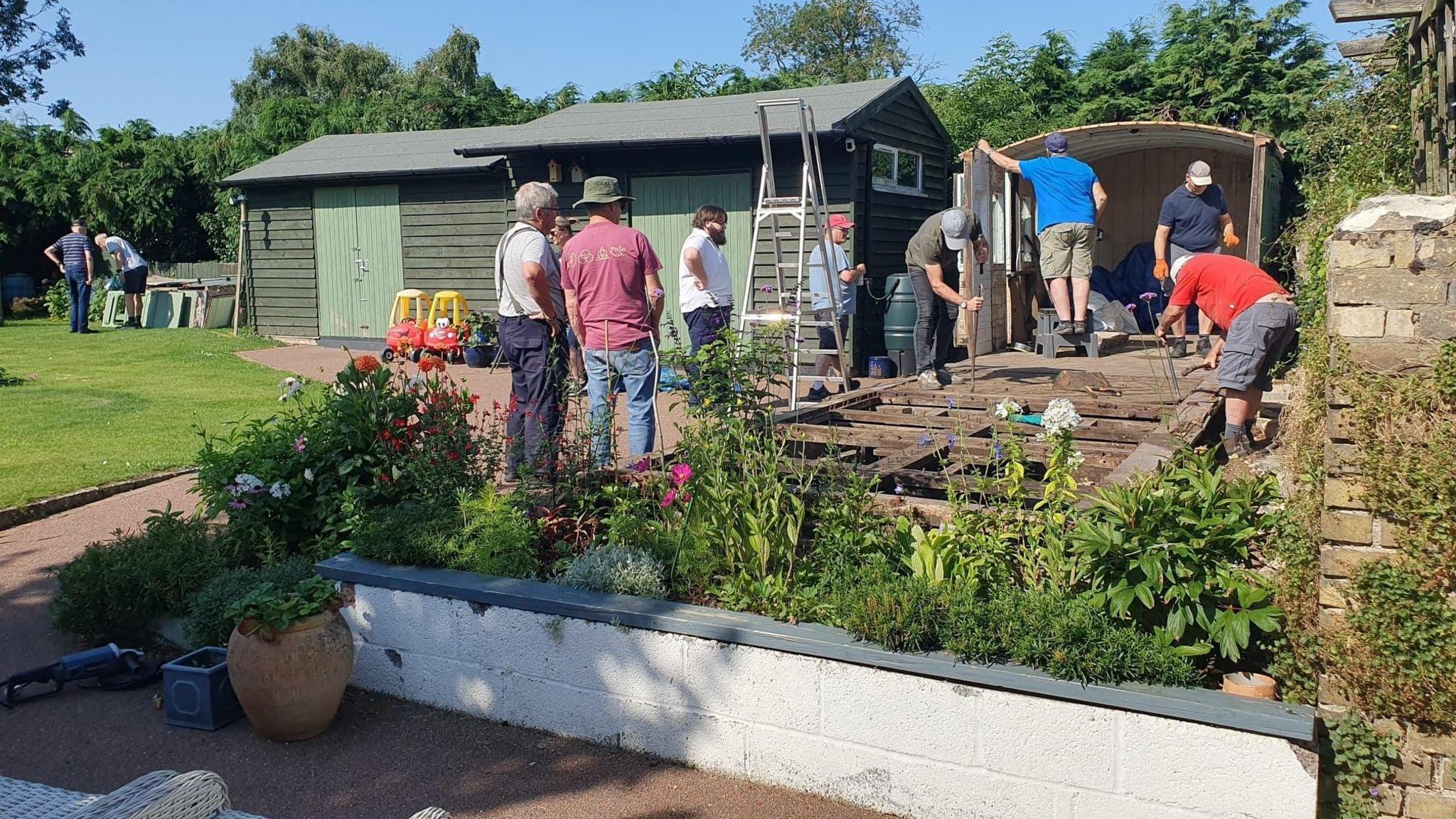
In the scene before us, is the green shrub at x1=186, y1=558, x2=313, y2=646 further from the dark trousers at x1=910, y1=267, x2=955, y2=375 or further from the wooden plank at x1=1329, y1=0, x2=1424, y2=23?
the wooden plank at x1=1329, y1=0, x2=1424, y2=23

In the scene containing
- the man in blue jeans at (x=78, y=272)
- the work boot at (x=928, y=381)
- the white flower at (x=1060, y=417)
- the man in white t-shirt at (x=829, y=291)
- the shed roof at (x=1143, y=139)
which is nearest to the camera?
the white flower at (x=1060, y=417)

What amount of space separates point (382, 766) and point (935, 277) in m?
6.47

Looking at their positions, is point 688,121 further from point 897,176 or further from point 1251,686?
point 1251,686

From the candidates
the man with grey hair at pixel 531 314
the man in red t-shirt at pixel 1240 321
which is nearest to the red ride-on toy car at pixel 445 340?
the man with grey hair at pixel 531 314

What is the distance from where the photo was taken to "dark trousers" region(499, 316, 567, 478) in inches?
245

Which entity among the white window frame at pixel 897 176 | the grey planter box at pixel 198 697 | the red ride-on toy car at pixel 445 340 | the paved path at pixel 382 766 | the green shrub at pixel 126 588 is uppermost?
the white window frame at pixel 897 176

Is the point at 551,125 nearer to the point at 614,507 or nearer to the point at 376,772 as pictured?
the point at 614,507

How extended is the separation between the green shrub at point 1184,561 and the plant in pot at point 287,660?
269 cm

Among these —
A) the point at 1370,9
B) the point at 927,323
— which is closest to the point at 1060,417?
the point at 1370,9

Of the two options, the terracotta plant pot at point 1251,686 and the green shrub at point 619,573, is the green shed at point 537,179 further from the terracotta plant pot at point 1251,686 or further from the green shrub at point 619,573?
the terracotta plant pot at point 1251,686

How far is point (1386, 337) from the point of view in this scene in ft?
10.6

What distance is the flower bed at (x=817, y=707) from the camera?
10.4 feet

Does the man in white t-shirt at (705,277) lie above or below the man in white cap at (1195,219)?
below

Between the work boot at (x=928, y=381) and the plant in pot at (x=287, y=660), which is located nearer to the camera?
the plant in pot at (x=287, y=660)
